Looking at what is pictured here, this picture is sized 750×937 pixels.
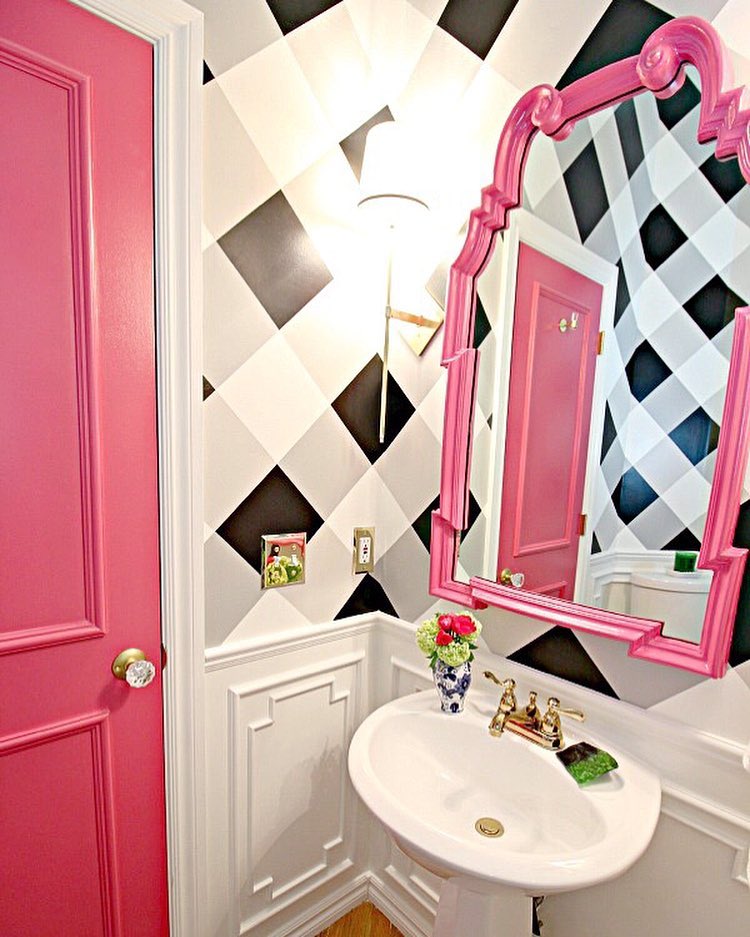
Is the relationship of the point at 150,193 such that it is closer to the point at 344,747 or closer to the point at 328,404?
the point at 328,404

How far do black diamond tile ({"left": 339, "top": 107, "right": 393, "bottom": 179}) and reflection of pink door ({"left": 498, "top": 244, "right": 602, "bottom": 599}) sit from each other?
53 centimetres

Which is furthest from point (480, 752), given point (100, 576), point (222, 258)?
point (222, 258)

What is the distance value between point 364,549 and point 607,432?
30.8 inches

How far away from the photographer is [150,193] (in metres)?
1.08

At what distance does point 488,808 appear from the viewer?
117cm

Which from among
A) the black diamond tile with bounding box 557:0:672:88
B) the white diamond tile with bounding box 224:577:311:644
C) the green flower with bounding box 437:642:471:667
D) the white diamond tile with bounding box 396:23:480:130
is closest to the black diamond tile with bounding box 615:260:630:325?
the black diamond tile with bounding box 557:0:672:88

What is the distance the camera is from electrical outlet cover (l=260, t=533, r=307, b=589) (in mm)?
1351

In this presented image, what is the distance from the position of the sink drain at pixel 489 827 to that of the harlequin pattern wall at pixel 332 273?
35 centimetres

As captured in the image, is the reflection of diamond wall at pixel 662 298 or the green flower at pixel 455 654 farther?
the green flower at pixel 455 654

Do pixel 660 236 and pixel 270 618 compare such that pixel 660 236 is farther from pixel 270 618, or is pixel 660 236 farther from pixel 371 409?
pixel 270 618

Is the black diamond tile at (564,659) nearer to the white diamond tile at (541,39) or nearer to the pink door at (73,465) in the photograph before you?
the pink door at (73,465)

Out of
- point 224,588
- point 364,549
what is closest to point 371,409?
point 364,549

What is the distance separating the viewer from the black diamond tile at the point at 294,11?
1.22 m

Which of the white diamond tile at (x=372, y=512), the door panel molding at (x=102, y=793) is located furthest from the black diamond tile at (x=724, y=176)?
the door panel molding at (x=102, y=793)
